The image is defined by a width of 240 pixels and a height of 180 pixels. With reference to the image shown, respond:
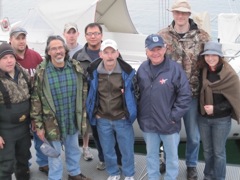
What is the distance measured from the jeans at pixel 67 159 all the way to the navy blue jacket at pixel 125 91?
32 centimetres

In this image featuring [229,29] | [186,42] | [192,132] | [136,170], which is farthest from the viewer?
[229,29]

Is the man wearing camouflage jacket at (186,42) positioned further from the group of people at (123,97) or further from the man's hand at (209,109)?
the man's hand at (209,109)

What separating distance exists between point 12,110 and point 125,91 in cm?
103

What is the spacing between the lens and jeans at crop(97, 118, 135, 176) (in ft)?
11.8

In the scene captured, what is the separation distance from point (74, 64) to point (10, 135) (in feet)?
2.88

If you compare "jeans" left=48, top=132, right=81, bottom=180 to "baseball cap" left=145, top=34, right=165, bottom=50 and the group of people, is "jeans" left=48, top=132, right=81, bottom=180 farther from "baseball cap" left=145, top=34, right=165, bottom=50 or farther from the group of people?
"baseball cap" left=145, top=34, right=165, bottom=50

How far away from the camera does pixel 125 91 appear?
11.3ft

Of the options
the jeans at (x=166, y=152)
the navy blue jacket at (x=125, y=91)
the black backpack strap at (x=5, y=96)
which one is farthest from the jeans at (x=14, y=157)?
the jeans at (x=166, y=152)

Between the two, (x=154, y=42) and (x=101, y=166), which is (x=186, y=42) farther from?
(x=101, y=166)

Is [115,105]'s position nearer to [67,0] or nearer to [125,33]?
[67,0]

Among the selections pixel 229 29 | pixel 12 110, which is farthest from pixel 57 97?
pixel 229 29

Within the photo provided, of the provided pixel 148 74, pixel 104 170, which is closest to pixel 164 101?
pixel 148 74

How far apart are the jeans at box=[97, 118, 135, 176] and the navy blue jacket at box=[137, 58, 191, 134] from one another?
1.18 ft

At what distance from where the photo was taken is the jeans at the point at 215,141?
335 cm
